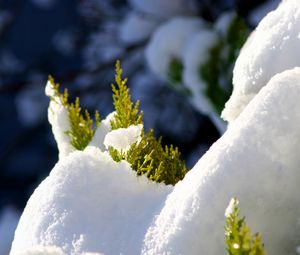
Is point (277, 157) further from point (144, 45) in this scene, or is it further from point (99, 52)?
point (99, 52)

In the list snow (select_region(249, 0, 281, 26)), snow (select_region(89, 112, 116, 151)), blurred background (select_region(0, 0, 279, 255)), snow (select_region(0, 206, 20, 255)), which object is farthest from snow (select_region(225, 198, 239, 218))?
snow (select_region(0, 206, 20, 255))

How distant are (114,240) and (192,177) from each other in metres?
0.14

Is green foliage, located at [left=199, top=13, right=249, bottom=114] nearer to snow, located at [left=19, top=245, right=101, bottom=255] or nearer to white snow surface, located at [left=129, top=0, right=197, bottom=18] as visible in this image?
white snow surface, located at [left=129, top=0, right=197, bottom=18]

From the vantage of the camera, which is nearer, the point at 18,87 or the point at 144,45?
the point at 144,45

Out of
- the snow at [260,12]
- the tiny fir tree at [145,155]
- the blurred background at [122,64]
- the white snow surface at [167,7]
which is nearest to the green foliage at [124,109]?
the tiny fir tree at [145,155]

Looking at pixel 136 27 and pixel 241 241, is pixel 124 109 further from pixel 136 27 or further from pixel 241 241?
pixel 136 27

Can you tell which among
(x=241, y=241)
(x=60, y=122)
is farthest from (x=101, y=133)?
(x=241, y=241)

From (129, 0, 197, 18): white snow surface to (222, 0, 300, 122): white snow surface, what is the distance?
1.80 metres

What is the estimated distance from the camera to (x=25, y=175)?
459 cm

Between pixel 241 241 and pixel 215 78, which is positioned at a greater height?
pixel 215 78

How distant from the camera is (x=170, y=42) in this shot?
2.52 metres

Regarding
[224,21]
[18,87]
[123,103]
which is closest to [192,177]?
[123,103]

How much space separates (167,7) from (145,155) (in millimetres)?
1941

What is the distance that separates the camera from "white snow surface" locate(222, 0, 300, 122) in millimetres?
972
